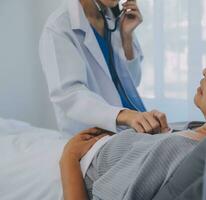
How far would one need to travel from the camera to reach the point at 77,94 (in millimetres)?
1335

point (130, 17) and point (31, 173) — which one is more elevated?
point (130, 17)

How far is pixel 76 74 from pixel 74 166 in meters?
0.39

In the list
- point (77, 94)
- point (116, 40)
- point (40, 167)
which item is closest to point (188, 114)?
point (116, 40)

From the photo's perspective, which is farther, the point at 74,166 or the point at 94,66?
the point at 94,66

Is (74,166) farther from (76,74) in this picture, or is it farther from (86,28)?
(86,28)

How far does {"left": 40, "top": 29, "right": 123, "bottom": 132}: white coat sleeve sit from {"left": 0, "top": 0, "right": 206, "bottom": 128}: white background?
86 cm

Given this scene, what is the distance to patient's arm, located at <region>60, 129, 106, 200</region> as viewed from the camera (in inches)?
40.7

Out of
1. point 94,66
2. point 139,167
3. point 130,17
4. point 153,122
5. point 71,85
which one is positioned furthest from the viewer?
point 130,17

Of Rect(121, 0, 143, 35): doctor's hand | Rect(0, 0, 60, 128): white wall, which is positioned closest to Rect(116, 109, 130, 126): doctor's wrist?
Rect(121, 0, 143, 35): doctor's hand

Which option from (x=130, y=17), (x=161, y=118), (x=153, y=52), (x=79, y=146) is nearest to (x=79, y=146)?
(x=79, y=146)

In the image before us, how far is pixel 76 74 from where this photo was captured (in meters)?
1.36

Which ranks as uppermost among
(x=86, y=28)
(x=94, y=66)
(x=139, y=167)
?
(x=86, y=28)

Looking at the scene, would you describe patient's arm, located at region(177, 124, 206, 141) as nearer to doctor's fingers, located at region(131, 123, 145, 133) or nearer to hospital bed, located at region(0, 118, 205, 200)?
doctor's fingers, located at region(131, 123, 145, 133)

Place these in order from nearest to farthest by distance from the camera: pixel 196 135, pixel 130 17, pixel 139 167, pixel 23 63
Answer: pixel 139 167
pixel 196 135
pixel 130 17
pixel 23 63
